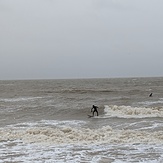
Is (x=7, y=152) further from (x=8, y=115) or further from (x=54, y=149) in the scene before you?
(x=8, y=115)

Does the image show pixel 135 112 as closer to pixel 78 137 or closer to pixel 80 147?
pixel 78 137

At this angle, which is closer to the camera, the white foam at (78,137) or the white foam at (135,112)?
the white foam at (78,137)

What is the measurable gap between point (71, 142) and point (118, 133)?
277cm

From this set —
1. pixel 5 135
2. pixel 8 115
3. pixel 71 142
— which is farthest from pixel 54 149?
pixel 8 115

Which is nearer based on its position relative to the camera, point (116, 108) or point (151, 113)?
point (151, 113)

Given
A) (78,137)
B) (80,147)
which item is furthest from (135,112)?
(80,147)

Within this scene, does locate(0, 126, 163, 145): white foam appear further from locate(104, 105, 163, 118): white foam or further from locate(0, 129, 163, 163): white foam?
locate(104, 105, 163, 118): white foam

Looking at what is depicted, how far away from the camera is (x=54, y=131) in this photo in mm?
15906

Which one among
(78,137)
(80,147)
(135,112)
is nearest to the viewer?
(80,147)

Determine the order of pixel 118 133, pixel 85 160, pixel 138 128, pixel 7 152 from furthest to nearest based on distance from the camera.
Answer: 1. pixel 138 128
2. pixel 118 133
3. pixel 7 152
4. pixel 85 160

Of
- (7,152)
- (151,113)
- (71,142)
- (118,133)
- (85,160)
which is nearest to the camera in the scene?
A: (85,160)

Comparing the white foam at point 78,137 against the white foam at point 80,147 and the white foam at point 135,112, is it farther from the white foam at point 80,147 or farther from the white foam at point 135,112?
the white foam at point 135,112

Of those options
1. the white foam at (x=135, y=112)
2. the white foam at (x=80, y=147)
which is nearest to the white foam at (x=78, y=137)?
the white foam at (x=80, y=147)

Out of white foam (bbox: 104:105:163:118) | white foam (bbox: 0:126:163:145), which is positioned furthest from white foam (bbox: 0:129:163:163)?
white foam (bbox: 104:105:163:118)
